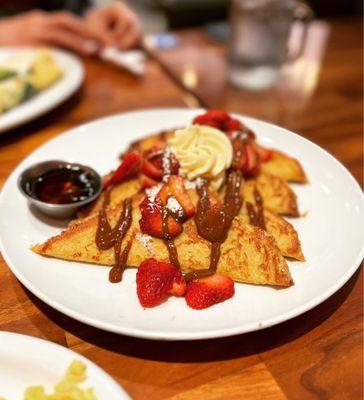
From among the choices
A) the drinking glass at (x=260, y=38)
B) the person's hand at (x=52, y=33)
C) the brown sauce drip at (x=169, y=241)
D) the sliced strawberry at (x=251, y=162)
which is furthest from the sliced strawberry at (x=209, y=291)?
the person's hand at (x=52, y=33)

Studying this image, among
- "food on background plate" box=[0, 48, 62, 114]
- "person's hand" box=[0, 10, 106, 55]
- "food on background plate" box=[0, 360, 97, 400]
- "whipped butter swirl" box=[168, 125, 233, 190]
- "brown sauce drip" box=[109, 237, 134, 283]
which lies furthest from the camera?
"person's hand" box=[0, 10, 106, 55]

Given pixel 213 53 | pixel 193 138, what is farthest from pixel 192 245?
pixel 213 53

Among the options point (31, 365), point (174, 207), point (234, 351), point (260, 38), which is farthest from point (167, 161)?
point (260, 38)

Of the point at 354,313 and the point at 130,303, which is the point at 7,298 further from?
the point at 354,313

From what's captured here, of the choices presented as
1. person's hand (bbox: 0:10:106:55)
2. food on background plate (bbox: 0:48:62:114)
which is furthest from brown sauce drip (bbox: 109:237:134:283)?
person's hand (bbox: 0:10:106:55)

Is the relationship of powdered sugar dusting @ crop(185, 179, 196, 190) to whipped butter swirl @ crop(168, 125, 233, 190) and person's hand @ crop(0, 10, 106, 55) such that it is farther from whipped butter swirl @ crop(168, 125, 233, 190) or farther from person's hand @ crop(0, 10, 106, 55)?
person's hand @ crop(0, 10, 106, 55)

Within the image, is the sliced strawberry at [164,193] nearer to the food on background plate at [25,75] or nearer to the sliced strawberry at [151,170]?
the sliced strawberry at [151,170]
